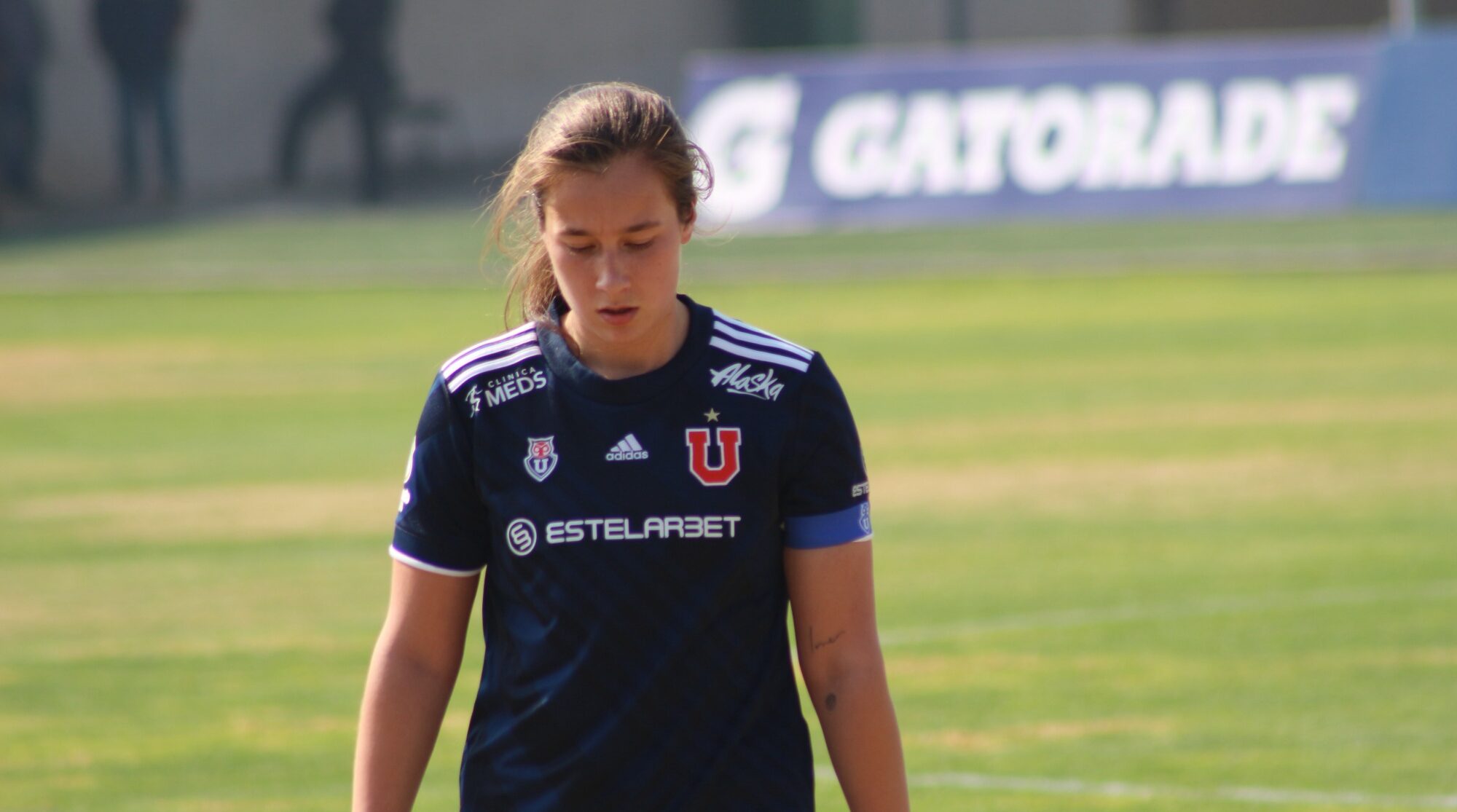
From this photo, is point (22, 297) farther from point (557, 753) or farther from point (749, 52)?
point (557, 753)

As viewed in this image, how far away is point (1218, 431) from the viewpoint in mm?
14492

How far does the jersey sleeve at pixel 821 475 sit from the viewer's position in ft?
9.97

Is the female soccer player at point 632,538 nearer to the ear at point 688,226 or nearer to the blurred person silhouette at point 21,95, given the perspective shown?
the ear at point 688,226

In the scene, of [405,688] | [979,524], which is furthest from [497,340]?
[979,524]

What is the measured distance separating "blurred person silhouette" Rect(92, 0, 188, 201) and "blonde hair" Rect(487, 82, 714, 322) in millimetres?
30061

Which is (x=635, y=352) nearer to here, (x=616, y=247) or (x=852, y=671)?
(x=616, y=247)

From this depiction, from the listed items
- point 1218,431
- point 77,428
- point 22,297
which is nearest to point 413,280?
point 22,297

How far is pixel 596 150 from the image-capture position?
2955mm

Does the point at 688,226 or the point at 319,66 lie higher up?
the point at 319,66

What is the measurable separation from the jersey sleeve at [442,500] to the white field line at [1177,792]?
3.47m

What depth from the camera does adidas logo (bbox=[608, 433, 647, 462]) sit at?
9.94 feet

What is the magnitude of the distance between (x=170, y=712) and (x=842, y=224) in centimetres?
2116

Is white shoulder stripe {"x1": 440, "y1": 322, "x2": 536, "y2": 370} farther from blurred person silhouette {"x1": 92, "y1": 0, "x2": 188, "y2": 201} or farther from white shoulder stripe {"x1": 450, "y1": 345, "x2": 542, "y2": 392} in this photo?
blurred person silhouette {"x1": 92, "y1": 0, "x2": 188, "y2": 201}

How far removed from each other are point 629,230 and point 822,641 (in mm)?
663
